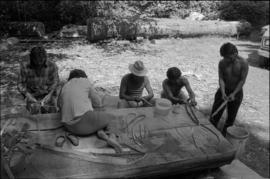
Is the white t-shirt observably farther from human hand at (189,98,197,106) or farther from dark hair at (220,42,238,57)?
dark hair at (220,42,238,57)

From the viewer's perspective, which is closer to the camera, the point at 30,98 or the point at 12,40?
the point at 30,98

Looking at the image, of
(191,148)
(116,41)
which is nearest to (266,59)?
(116,41)

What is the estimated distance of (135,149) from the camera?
3.23 metres

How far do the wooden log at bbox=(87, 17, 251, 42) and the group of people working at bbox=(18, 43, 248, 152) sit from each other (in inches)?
210

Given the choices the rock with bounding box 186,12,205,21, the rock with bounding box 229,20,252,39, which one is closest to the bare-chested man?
the rock with bounding box 229,20,252,39

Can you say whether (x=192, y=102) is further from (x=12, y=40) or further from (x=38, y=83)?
(x=12, y=40)

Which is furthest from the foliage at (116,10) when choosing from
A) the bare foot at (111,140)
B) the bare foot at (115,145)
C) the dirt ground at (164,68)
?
the bare foot at (115,145)

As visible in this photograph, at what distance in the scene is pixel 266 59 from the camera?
28.9 feet

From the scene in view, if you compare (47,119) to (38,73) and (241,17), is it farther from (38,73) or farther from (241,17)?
(241,17)

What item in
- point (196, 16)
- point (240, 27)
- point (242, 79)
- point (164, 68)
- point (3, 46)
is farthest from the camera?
point (196, 16)

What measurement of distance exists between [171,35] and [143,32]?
116 cm

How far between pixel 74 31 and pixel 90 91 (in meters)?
7.17

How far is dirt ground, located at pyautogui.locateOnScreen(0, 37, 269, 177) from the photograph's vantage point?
5449 mm

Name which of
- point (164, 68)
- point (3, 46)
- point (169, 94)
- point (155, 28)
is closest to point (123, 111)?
point (169, 94)
